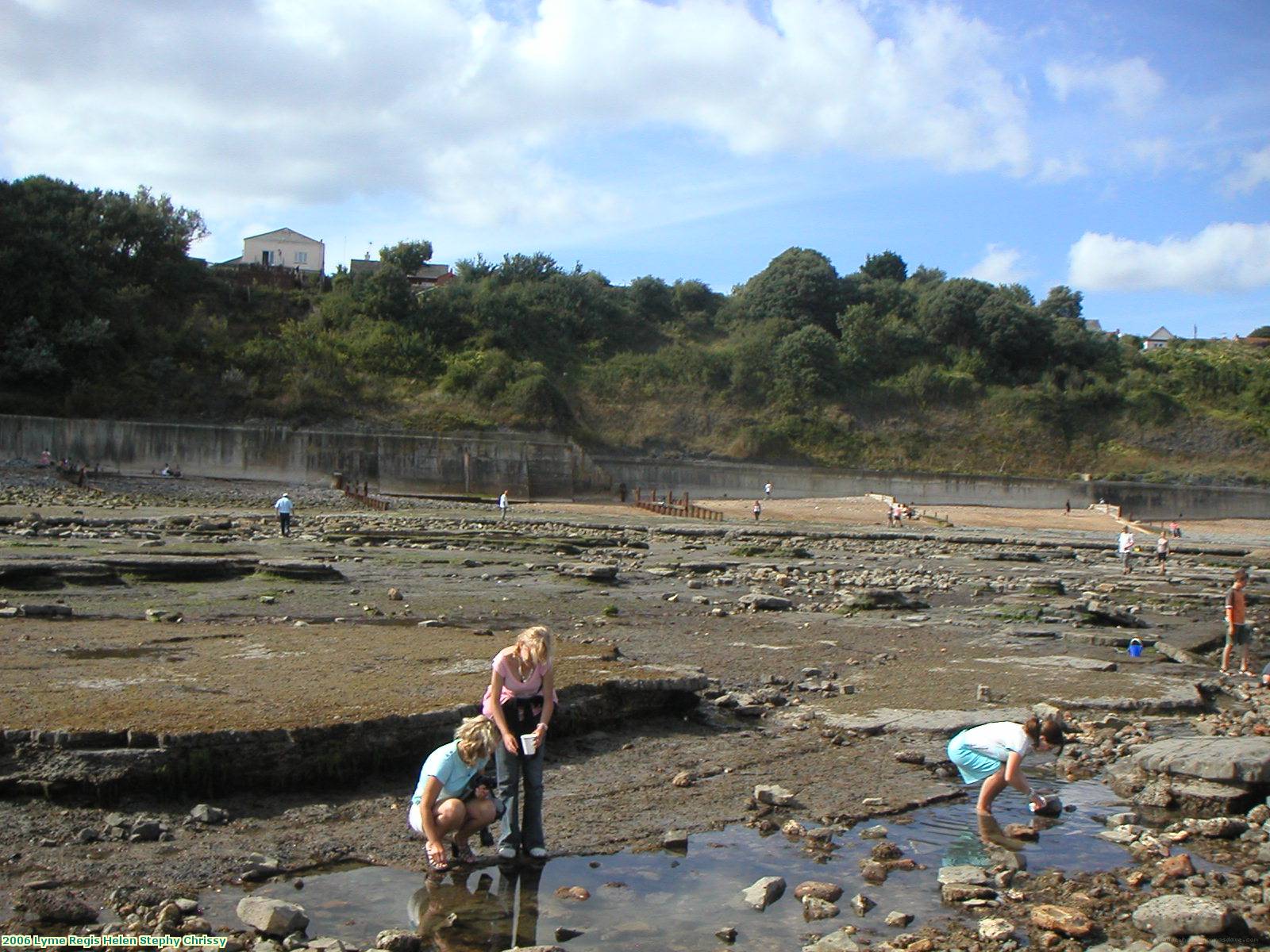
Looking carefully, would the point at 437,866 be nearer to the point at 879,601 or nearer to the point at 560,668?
the point at 560,668

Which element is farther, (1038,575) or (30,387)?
(30,387)

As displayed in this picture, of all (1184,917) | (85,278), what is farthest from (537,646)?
(85,278)

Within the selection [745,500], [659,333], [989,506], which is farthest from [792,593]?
[659,333]

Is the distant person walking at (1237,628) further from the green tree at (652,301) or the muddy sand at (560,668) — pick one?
the green tree at (652,301)

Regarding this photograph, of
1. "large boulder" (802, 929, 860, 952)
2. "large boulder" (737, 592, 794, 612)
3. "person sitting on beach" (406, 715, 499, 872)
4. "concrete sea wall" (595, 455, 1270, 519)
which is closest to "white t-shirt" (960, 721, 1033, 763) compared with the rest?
"large boulder" (802, 929, 860, 952)

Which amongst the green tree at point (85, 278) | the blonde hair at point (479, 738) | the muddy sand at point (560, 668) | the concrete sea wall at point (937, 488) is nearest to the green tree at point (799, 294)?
the concrete sea wall at point (937, 488)

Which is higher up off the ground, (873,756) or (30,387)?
(30,387)

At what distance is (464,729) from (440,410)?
2028 inches

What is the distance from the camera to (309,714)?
7.72 m

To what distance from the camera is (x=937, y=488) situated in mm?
62000

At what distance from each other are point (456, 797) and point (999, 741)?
368cm

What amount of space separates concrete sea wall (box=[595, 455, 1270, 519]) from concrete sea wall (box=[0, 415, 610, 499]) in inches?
170

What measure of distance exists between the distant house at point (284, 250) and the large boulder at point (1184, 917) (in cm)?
7774

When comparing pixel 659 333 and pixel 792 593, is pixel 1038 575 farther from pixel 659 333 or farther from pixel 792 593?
pixel 659 333
